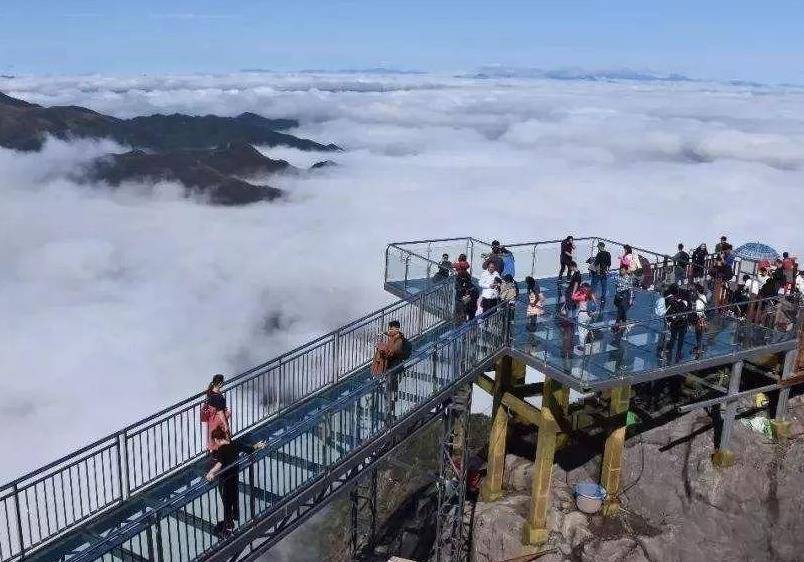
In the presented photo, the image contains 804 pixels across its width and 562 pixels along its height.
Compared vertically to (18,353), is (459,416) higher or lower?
higher

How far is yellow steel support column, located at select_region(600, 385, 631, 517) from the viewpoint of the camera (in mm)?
22188

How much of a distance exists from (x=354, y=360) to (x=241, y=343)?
13904cm

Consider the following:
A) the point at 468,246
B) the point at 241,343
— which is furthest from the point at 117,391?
the point at 468,246

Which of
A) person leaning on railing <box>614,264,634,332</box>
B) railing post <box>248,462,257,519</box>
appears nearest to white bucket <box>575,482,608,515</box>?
person leaning on railing <box>614,264,634,332</box>

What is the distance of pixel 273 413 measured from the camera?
1766 centimetres

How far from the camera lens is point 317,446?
1588 cm

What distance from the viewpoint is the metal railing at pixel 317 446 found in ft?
42.2

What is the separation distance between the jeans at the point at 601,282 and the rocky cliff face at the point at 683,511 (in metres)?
4.76

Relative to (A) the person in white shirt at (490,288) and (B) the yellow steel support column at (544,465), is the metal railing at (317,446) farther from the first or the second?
(B) the yellow steel support column at (544,465)

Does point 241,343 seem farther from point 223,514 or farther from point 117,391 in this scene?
point 223,514

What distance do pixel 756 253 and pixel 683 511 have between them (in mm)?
7995

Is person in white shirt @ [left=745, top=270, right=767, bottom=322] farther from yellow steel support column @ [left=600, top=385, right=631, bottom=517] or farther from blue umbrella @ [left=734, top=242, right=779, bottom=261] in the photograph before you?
yellow steel support column @ [left=600, top=385, right=631, bottom=517]

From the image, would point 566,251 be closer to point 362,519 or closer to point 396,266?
point 396,266

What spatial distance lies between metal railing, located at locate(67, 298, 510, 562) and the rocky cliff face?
6.33 m
